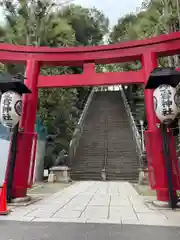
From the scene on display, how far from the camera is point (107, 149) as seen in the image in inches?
693

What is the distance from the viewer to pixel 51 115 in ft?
56.7

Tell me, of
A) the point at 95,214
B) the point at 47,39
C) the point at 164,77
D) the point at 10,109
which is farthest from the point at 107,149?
the point at 95,214

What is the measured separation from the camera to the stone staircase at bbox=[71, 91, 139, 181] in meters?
15.5

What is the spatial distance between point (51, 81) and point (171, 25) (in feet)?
22.4

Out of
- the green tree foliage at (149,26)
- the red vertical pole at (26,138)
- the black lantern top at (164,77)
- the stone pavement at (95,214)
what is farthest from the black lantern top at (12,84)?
A: the green tree foliage at (149,26)

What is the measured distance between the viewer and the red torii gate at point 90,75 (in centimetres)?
744

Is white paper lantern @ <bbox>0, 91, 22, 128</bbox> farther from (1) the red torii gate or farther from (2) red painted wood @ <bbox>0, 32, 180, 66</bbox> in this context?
(2) red painted wood @ <bbox>0, 32, 180, 66</bbox>

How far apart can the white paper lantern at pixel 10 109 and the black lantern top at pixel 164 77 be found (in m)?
3.55

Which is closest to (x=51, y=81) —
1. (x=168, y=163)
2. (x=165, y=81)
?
(x=165, y=81)

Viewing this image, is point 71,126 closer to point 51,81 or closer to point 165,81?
point 51,81

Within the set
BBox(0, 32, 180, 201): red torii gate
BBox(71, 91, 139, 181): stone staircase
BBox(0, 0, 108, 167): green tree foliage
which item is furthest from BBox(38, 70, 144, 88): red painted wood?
BBox(71, 91, 139, 181): stone staircase

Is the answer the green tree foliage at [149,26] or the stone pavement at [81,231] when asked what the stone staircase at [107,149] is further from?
the stone pavement at [81,231]

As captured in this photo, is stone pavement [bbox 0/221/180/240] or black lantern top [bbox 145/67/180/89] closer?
stone pavement [bbox 0/221/180/240]

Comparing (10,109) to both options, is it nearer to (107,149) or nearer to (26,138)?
(26,138)
